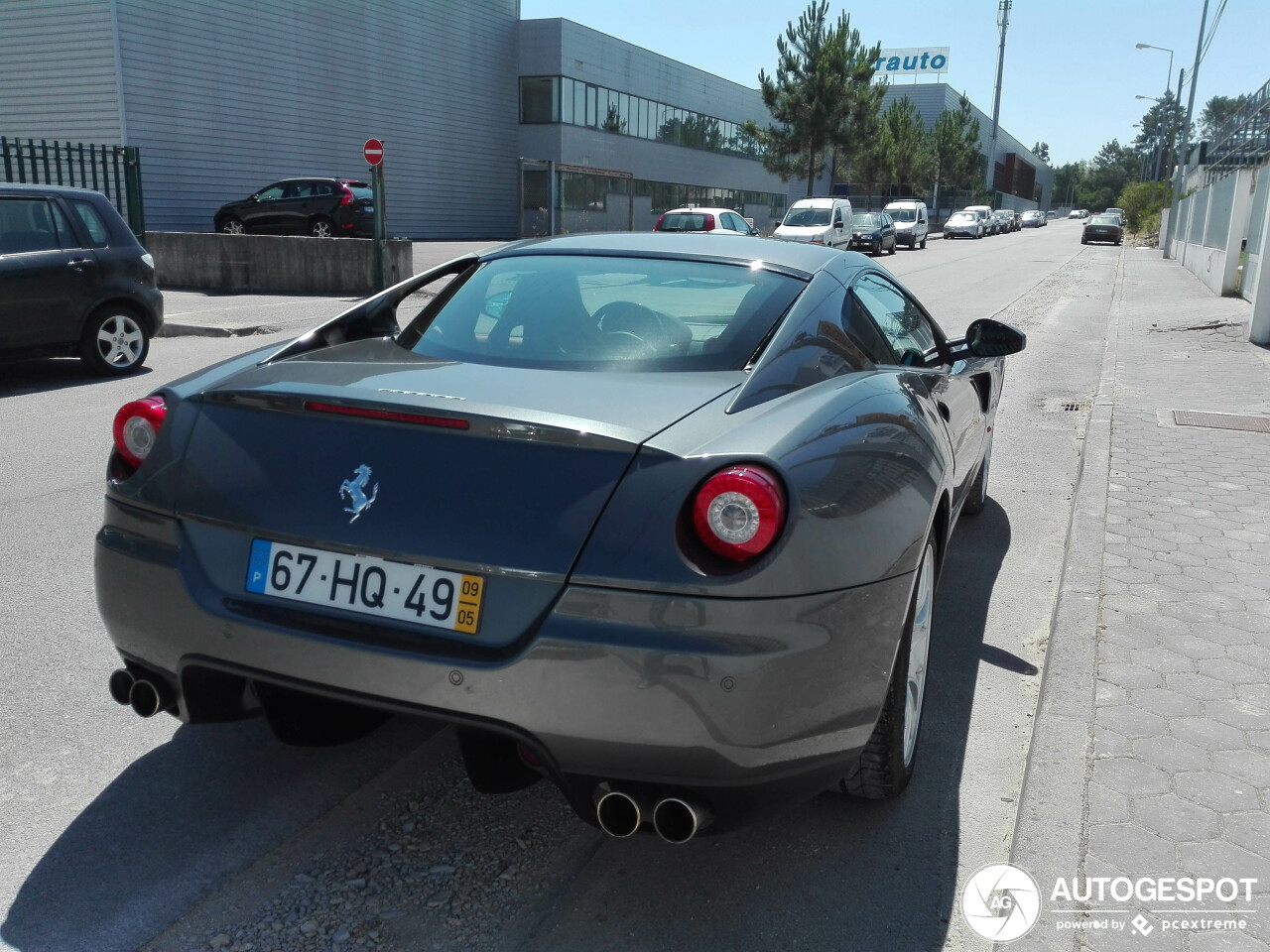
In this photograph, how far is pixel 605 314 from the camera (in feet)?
10.4

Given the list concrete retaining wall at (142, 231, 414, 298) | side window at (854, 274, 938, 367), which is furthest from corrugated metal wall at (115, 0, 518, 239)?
side window at (854, 274, 938, 367)

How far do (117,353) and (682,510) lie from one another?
881 centimetres

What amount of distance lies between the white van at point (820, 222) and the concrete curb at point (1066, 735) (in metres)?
26.6

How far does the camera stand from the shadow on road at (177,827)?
2.41 meters

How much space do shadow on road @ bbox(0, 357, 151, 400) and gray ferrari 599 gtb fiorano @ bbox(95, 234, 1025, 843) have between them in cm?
723

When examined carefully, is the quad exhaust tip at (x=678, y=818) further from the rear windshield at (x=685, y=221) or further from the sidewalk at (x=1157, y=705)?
the rear windshield at (x=685, y=221)

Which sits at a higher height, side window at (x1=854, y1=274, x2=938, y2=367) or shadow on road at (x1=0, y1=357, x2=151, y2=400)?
side window at (x1=854, y1=274, x2=938, y2=367)

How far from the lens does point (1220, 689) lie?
3752 millimetres

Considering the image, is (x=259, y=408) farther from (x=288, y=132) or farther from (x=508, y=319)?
(x=288, y=132)

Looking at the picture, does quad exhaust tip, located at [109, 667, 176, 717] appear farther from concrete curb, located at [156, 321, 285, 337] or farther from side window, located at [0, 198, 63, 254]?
concrete curb, located at [156, 321, 285, 337]

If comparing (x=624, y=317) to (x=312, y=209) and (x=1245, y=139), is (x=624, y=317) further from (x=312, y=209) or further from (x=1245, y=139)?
(x=1245, y=139)

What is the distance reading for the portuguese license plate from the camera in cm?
223

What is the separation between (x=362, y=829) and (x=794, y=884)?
1099 mm

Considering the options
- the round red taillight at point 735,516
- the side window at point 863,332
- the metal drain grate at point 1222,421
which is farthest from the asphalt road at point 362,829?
the metal drain grate at point 1222,421
